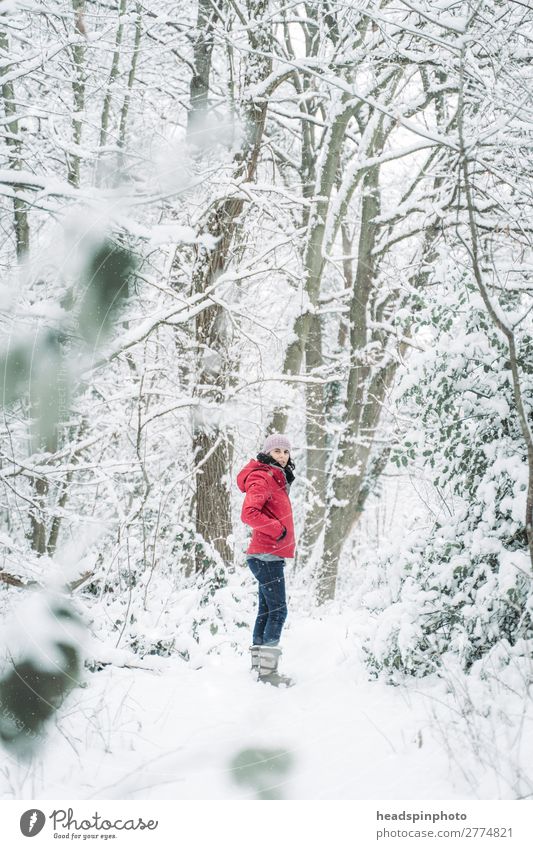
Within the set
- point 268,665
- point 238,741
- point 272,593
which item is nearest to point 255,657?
point 268,665

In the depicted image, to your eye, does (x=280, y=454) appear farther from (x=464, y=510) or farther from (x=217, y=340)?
(x=217, y=340)

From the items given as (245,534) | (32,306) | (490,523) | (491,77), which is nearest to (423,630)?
(490,523)

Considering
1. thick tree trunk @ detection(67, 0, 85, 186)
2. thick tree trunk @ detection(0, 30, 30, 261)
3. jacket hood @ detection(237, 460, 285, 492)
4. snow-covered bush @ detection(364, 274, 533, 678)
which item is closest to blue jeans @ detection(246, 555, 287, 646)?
jacket hood @ detection(237, 460, 285, 492)

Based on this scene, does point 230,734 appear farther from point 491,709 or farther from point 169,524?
point 169,524

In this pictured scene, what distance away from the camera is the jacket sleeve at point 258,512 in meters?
4.27

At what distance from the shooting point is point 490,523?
12.8 feet

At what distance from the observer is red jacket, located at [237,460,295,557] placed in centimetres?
431

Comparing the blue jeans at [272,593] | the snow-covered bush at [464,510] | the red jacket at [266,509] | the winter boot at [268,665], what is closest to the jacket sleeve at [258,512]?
the red jacket at [266,509]

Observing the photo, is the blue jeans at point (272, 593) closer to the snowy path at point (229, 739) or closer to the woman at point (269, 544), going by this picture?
the woman at point (269, 544)

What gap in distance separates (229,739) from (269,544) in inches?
53.0

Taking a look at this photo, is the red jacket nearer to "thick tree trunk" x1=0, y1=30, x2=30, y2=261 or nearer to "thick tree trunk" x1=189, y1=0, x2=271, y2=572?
"thick tree trunk" x1=189, y1=0, x2=271, y2=572

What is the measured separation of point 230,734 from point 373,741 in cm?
78

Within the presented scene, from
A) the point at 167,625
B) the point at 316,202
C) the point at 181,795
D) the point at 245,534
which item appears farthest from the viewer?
the point at 245,534

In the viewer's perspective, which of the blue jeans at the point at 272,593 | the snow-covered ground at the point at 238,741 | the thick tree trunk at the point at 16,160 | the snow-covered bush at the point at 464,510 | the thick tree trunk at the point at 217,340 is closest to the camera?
the snow-covered ground at the point at 238,741
